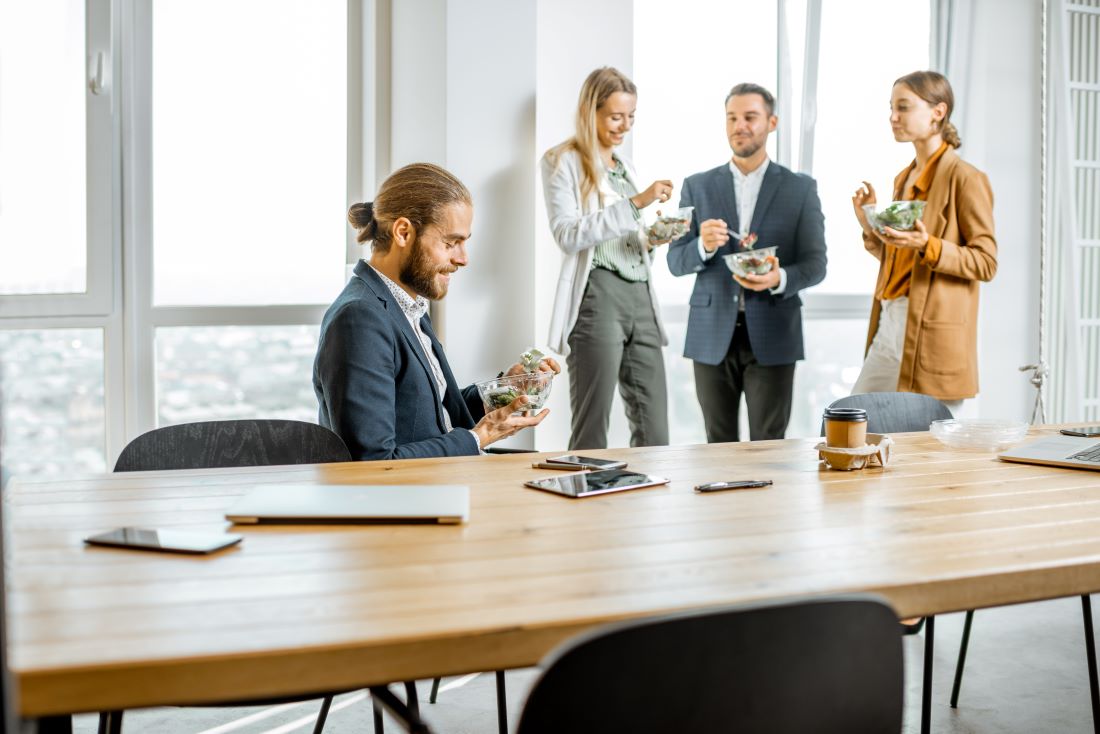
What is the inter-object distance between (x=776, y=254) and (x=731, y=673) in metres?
3.03

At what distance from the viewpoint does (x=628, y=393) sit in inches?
140

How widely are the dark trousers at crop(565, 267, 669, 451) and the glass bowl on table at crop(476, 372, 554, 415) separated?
1417 mm

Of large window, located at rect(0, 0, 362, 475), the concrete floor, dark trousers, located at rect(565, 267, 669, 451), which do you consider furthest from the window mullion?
dark trousers, located at rect(565, 267, 669, 451)

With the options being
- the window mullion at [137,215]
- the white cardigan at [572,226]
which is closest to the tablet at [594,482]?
the white cardigan at [572,226]

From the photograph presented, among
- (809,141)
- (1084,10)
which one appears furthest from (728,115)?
(1084,10)

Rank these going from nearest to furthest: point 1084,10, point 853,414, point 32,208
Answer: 1. point 853,414
2. point 32,208
3. point 1084,10

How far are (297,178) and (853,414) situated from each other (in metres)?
2.58

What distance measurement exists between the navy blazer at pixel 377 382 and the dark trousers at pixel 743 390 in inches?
69.2

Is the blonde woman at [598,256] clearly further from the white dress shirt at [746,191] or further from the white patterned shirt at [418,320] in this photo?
the white patterned shirt at [418,320]

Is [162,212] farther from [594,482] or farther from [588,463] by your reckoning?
[594,482]

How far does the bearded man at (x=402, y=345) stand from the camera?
190 cm

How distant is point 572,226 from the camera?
3.29 m

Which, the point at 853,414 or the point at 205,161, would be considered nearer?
the point at 853,414

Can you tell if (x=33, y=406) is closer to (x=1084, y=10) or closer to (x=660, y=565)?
(x=660, y=565)
